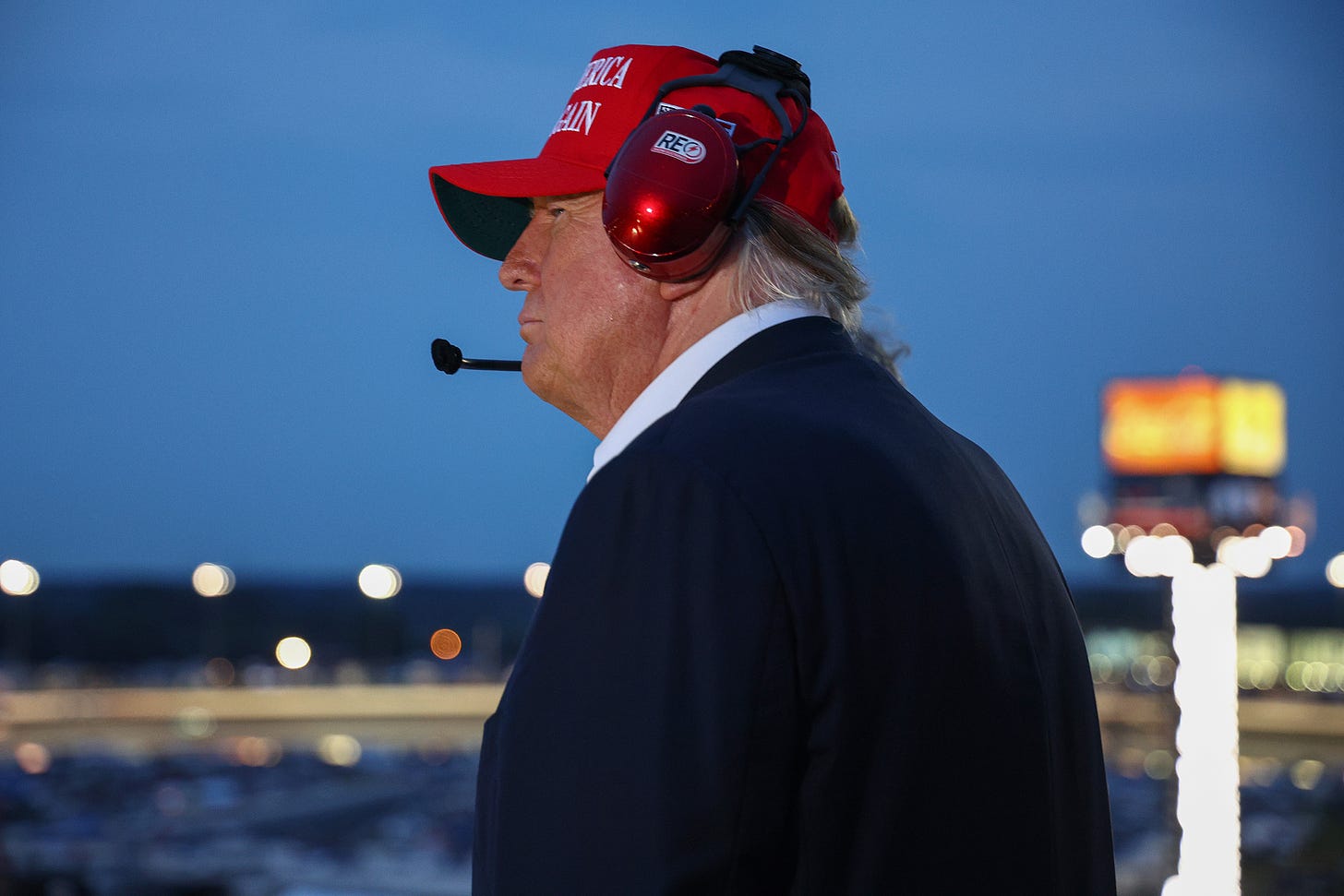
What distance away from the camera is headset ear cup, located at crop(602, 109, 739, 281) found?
60.6 inches

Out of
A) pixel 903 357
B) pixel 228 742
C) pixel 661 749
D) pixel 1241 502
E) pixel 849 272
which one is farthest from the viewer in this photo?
pixel 228 742

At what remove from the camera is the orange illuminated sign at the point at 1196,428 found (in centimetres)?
4053

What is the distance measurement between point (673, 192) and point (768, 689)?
608 millimetres

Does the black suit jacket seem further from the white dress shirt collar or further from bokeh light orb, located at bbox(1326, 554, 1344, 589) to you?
bokeh light orb, located at bbox(1326, 554, 1344, 589)

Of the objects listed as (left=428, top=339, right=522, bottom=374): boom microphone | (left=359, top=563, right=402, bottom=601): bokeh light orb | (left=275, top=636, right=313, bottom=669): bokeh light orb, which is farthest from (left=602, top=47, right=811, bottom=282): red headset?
(left=275, top=636, right=313, bottom=669): bokeh light orb

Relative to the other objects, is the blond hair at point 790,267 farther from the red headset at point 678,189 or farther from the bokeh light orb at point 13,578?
the bokeh light orb at point 13,578

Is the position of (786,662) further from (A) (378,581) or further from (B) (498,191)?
(A) (378,581)

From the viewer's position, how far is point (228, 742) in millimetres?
55094

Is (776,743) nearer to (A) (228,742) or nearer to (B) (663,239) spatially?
(B) (663,239)

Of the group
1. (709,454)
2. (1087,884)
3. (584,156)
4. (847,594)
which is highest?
(584,156)

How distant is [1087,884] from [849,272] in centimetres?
76

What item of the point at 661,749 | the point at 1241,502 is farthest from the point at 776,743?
the point at 1241,502

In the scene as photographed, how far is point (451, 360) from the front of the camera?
228 cm

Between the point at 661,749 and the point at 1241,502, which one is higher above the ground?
the point at 1241,502
